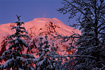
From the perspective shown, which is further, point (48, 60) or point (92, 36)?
point (48, 60)

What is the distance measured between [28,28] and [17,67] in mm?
53621

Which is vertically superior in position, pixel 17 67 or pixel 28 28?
pixel 28 28

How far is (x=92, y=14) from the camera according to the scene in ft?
18.5

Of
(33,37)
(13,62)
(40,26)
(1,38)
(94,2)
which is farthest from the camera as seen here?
(40,26)

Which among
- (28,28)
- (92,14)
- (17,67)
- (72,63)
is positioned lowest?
(17,67)

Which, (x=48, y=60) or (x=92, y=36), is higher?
(x=92, y=36)

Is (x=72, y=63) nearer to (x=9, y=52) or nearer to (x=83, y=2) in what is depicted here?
(x=83, y=2)

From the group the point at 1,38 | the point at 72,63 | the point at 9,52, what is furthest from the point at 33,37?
the point at 72,63

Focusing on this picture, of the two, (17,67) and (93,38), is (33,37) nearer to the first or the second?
(17,67)

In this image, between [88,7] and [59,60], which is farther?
[88,7]

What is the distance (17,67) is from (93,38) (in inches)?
323

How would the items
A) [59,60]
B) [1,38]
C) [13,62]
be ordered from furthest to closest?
[1,38] → [13,62] → [59,60]

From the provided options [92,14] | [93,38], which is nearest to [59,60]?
[93,38]

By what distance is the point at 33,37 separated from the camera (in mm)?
55562
